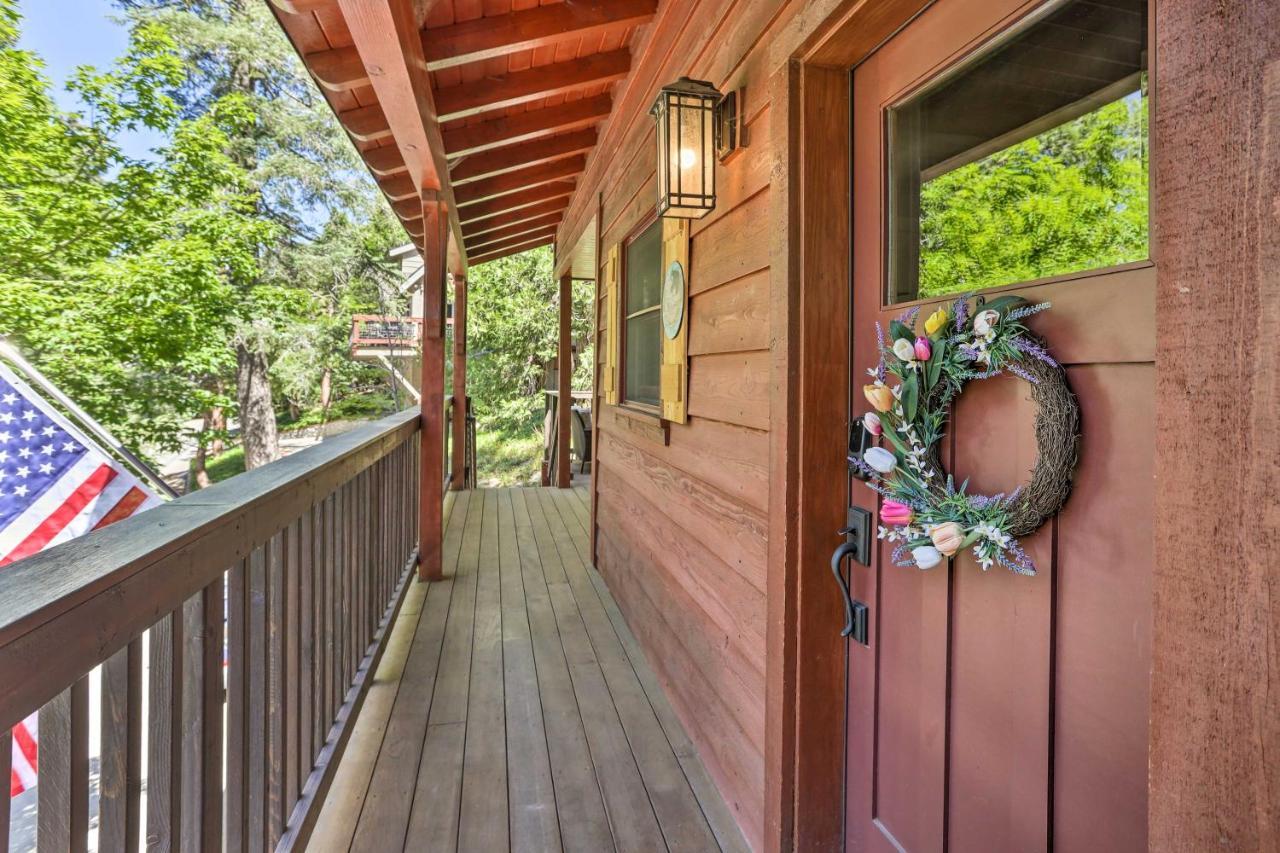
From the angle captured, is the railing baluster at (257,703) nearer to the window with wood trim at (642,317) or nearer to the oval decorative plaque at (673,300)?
the oval decorative plaque at (673,300)

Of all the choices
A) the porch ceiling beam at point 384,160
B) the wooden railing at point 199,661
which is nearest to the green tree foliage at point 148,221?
the porch ceiling beam at point 384,160

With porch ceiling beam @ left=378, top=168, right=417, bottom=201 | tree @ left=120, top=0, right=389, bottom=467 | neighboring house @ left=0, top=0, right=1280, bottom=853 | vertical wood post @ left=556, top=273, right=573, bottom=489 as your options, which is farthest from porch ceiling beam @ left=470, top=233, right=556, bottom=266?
tree @ left=120, top=0, right=389, bottom=467

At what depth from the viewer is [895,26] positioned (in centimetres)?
116

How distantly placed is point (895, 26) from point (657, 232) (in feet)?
5.20

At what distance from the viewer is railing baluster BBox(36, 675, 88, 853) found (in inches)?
25.9

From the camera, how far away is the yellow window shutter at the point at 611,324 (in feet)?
11.2

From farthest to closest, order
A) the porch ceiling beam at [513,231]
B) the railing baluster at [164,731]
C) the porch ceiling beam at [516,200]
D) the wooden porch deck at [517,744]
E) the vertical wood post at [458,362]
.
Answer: the vertical wood post at [458,362] → the porch ceiling beam at [513,231] → the porch ceiling beam at [516,200] → the wooden porch deck at [517,744] → the railing baluster at [164,731]

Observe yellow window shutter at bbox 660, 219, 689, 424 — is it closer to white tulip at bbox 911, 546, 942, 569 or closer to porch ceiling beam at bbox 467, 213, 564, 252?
white tulip at bbox 911, 546, 942, 569

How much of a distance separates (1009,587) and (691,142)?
136 cm

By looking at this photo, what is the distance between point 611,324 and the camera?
3.57m

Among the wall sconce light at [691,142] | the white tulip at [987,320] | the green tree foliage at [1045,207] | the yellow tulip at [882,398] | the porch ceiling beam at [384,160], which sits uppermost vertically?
the porch ceiling beam at [384,160]

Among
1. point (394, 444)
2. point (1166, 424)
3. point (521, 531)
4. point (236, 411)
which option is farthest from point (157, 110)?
point (1166, 424)

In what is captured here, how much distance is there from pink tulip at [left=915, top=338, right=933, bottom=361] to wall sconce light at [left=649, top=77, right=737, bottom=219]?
909 millimetres

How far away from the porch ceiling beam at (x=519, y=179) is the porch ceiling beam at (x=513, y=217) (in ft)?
2.47
